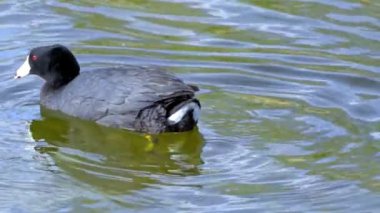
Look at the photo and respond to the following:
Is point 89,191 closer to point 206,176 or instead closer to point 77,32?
point 206,176

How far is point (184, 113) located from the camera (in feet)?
27.6

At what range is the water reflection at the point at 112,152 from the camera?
7.71 metres

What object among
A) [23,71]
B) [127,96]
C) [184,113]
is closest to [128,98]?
[127,96]

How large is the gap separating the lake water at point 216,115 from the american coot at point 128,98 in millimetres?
97

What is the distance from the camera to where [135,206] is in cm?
714

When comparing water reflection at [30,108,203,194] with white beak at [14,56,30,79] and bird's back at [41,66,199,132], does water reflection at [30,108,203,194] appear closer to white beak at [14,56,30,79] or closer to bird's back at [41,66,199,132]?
bird's back at [41,66,199,132]

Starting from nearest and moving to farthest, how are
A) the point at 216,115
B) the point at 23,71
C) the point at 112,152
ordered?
the point at 112,152, the point at 216,115, the point at 23,71

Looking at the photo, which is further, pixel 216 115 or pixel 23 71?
pixel 23 71

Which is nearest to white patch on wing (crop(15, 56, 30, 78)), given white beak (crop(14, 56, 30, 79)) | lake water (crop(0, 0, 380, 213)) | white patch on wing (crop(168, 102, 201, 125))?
white beak (crop(14, 56, 30, 79))

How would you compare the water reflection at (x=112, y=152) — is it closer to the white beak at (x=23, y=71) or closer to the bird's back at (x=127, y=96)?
the bird's back at (x=127, y=96)

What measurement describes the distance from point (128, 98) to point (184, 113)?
0.43 m

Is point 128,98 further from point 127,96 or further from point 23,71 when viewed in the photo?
point 23,71

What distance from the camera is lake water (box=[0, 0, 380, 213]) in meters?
7.35

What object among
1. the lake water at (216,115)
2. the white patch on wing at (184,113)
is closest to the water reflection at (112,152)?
the lake water at (216,115)
